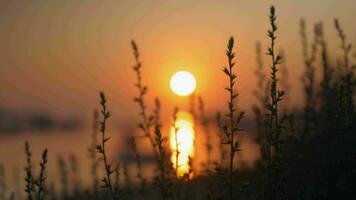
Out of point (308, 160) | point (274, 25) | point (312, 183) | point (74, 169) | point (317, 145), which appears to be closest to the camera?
point (274, 25)

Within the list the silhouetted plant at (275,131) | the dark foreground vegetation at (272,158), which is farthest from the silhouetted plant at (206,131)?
the silhouetted plant at (275,131)

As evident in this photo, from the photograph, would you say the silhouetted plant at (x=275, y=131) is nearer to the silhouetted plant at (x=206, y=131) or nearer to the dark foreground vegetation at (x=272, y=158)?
the dark foreground vegetation at (x=272, y=158)

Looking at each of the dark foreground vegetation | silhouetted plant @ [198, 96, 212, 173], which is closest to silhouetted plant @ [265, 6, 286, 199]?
the dark foreground vegetation

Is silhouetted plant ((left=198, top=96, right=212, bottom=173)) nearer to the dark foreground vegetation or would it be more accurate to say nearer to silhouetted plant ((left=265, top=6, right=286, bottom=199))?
the dark foreground vegetation

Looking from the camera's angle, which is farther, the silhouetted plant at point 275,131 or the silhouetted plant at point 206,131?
the silhouetted plant at point 206,131

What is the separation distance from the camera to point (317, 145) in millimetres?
10961

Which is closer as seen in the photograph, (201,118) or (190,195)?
(190,195)

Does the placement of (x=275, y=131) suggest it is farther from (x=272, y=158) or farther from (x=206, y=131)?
(x=206, y=131)

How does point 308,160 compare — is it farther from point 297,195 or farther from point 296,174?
point 297,195

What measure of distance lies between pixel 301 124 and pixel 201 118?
163 cm

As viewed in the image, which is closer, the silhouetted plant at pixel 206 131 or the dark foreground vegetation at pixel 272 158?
the dark foreground vegetation at pixel 272 158

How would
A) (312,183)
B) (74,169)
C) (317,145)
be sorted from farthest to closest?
1. (74,169)
2. (317,145)
3. (312,183)

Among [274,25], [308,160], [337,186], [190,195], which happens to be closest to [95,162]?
[190,195]

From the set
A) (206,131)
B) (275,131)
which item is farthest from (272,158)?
(206,131)
